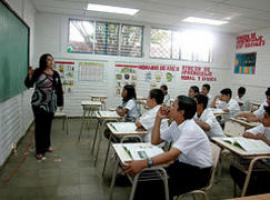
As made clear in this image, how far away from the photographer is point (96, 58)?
6.81 m

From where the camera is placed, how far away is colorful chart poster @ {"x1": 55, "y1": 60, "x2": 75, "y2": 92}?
6625 mm

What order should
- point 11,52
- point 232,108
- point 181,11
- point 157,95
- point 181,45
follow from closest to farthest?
point 157,95, point 11,52, point 232,108, point 181,11, point 181,45

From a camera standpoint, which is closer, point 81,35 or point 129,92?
point 129,92

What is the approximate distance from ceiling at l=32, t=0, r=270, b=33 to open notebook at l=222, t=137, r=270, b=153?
3.02m

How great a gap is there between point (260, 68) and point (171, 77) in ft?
8.25

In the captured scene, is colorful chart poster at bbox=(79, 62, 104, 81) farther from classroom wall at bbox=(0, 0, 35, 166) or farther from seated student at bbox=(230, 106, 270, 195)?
seated student at bbox=(230, 106, 270, 195)

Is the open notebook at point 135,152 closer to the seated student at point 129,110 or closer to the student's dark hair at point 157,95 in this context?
the student's dark hair at point 157,95

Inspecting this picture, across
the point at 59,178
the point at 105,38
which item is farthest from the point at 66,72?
the point at 59,178

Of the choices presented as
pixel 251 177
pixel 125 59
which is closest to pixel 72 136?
pixel 125 59

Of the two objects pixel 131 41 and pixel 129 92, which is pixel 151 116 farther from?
pixel 131 41

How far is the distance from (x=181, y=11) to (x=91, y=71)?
9.59 ft

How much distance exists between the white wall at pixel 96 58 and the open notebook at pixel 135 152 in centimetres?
498

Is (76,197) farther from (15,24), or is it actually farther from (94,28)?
(94,28)

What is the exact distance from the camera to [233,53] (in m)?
8.00
